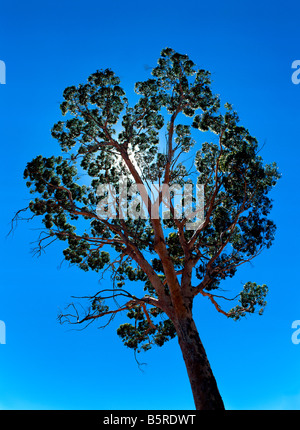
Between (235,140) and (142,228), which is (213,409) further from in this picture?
(235,140)

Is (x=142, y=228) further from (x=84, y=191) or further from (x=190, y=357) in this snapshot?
(x=190, y=357)

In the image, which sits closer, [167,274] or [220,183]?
[167,274]

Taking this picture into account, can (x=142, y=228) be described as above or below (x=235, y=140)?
below

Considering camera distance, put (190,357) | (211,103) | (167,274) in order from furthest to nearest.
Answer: (211,103), (167,274), (190,357)

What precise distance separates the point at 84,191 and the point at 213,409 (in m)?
7.48

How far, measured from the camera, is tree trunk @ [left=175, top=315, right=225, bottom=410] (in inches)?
210

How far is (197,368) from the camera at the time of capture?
224 inches

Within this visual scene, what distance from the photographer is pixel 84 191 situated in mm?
10438

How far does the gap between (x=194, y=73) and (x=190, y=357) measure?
8.99 m

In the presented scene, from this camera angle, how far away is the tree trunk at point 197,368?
210 inches

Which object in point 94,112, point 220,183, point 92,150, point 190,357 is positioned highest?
point 94,112

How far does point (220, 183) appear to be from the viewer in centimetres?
890
